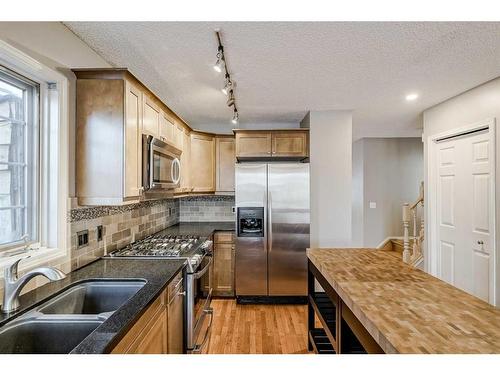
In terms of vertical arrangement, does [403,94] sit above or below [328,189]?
above

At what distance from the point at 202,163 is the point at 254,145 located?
2.64ft

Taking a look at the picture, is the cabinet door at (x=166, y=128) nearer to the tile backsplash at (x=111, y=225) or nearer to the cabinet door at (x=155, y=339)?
the tile backsplash at (x=111, y=225)

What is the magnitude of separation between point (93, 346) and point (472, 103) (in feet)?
12.5

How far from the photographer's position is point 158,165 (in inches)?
100

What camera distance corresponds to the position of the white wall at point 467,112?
2.83 m

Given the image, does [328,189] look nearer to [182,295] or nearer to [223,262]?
[223,262]

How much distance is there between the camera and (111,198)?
198 cm

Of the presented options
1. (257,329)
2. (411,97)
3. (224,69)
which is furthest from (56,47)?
(411,97)

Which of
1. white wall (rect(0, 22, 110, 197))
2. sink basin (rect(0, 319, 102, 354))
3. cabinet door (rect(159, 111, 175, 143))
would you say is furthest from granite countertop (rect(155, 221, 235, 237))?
sink basin (rect(0, 319, 102, 354))

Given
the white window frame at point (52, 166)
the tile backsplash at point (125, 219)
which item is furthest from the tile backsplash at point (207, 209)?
the white window frame at point (52, 166)

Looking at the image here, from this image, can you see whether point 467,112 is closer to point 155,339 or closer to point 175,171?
point 175,171
